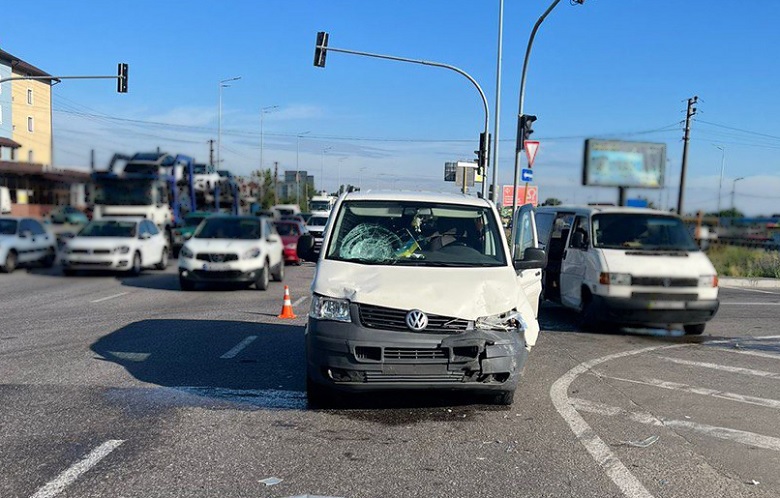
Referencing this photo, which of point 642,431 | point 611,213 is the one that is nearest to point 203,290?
point 611,213

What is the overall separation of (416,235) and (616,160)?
34.6 m

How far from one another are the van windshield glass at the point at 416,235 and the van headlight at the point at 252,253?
341 inches

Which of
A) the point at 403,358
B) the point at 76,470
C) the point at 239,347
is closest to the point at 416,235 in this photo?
the point at 403,358

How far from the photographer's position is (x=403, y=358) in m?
5.66

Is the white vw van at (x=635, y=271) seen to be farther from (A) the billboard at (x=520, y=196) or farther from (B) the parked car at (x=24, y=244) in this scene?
(B) the parked car at (x=24, y=244)

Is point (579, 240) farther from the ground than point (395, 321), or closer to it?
farther from the ground

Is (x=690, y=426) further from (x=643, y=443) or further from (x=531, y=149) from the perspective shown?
(x=531, y=149)

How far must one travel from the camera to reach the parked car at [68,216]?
23.3 metres

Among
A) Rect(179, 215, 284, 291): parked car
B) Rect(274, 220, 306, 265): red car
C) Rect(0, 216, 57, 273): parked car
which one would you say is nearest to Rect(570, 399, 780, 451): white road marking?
Rect(179, 215, 284, 291): parked car

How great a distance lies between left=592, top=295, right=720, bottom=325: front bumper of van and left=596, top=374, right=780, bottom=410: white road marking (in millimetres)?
2661

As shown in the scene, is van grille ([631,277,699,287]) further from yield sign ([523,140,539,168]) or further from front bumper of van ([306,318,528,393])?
yield sign ([523,140,539,168])

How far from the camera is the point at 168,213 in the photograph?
86.5ft

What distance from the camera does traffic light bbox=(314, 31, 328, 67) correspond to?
21812mm

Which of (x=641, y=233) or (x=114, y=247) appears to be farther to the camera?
(x=114, y=247)
